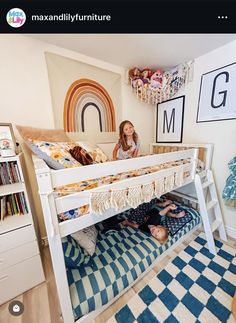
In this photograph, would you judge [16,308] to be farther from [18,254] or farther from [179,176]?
[179,176]

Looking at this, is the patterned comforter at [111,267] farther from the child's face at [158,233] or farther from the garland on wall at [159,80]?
the garland on wall at [159,80]

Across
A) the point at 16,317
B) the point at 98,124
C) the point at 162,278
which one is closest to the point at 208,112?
the point at 98,124

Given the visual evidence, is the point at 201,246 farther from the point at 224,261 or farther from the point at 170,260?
the point at 170,260

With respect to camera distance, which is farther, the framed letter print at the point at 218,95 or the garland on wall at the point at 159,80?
the garland on wall at the point at 159,80

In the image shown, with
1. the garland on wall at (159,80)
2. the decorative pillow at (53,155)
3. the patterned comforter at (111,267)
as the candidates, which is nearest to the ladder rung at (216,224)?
the patterned comforter at (111,267)

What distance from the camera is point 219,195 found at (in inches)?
66.1

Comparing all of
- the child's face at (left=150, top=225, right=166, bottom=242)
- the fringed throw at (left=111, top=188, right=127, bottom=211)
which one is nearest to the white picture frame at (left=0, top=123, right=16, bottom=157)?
the fringed throw at (left=111, top=188, right=127, bottom=211)

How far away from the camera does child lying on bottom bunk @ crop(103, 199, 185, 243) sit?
4.73ft

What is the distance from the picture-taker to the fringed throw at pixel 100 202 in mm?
746

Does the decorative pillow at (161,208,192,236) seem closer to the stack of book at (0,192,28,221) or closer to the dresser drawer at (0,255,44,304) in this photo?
the dresser drawer at (0,255,44,304)

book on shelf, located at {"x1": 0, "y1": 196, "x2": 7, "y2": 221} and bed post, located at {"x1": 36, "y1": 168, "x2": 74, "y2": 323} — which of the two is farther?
book on shelf, located at {"x1": 0, "y1": 196, "x2": 7, "y2": 221}

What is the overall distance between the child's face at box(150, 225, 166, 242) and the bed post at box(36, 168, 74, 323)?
890 millimetres

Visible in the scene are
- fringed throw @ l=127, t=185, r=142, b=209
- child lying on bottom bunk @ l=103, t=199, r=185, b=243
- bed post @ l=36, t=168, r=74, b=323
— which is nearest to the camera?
bed post @ l=36, t=168, r=74, b=323
